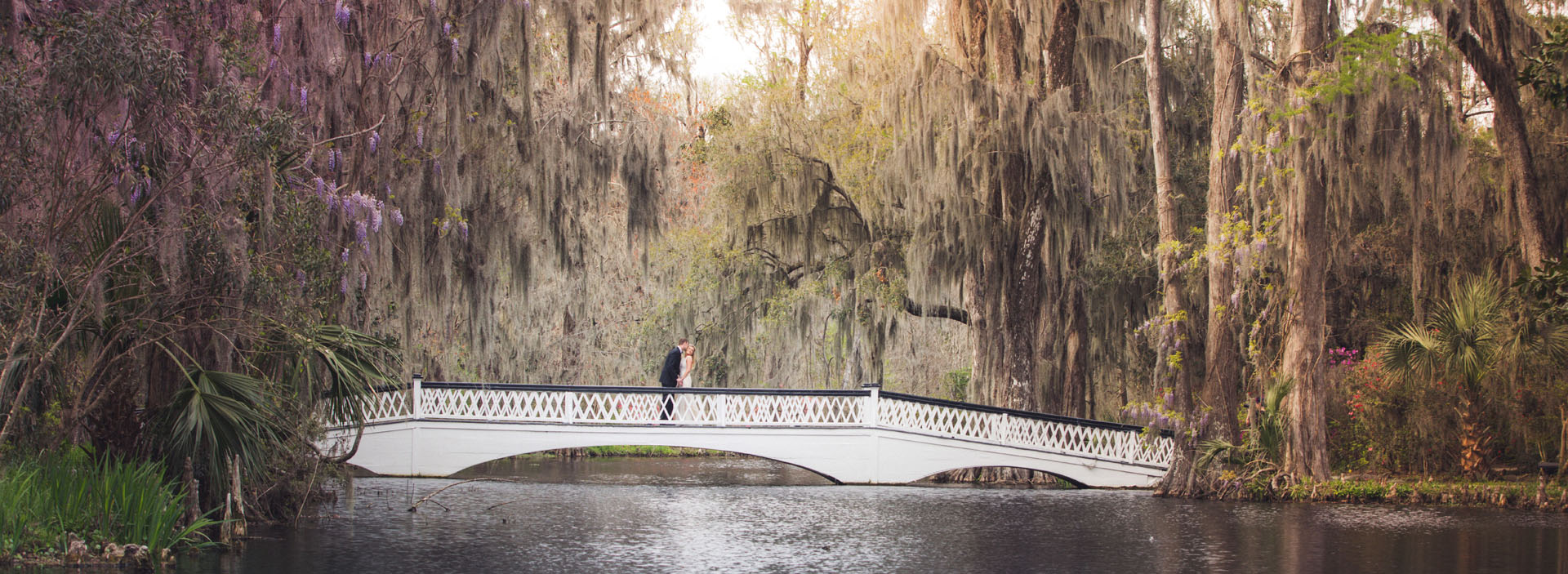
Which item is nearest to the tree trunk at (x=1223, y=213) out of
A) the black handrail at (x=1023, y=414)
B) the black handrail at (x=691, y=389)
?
the black handrail at (x=1023, y=414)

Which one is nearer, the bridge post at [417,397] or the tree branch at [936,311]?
the bridge post at [417,397]

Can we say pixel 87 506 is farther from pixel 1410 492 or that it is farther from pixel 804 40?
pixel 804 40

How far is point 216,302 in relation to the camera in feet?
33.7

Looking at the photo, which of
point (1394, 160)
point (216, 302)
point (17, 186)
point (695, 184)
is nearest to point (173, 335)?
point (216, 302)

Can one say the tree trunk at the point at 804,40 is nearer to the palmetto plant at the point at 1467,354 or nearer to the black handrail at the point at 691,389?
the black handrail at the point at 691,389

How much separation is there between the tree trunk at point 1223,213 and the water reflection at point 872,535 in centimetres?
174

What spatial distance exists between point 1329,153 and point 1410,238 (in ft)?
15.3

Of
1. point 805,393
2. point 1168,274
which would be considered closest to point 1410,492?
point 1168,274

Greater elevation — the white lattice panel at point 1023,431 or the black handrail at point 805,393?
the black handrail at point 805,393

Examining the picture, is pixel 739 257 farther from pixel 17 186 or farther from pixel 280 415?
pixel 17 186

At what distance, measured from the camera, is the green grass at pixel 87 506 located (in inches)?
348

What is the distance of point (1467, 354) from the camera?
17.0m

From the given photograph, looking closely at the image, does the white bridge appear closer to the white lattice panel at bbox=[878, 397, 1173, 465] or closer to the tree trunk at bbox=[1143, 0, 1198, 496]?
the white lattice panel at bbox=[878, 397, 1173, 465]

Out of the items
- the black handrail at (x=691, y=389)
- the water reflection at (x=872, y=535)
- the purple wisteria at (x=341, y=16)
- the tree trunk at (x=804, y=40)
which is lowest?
the water reflection at (x=872, y=535)
